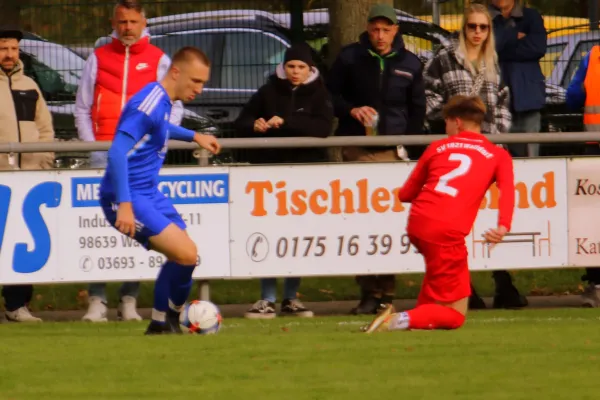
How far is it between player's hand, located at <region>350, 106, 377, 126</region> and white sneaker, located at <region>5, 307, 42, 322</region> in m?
3.11

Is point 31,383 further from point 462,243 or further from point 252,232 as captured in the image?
point 252,232

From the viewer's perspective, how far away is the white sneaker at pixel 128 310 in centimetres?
1162

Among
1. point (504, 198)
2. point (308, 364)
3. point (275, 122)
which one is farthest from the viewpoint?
point (275, 122)

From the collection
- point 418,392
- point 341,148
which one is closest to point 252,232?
point 341,148

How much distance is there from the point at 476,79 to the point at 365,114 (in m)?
1.04

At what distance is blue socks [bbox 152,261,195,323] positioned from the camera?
376 inches

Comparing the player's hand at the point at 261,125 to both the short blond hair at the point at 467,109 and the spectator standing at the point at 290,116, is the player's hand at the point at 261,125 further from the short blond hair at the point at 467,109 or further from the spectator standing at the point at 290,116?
the short blond hair at the point at 467,109

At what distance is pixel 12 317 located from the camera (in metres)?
11.8

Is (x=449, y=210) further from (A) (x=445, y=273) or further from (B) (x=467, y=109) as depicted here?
(B) (x=467, y=109)

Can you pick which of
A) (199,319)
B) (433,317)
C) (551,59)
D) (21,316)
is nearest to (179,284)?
(199,319)

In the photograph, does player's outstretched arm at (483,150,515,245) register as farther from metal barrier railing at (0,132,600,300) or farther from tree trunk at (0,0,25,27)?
tree trunk at (0,0,25,27)

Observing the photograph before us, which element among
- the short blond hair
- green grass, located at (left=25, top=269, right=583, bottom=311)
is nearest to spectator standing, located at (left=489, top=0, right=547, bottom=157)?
green grass, located at (left=25, top=269, right=583, bottom=311)

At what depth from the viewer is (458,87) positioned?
12273 mm

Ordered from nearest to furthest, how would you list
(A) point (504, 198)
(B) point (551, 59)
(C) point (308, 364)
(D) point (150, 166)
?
(C) point (308, 364)
(D) point (150, 166)
(A) point (504, 198)
(B) point (551, 59)
